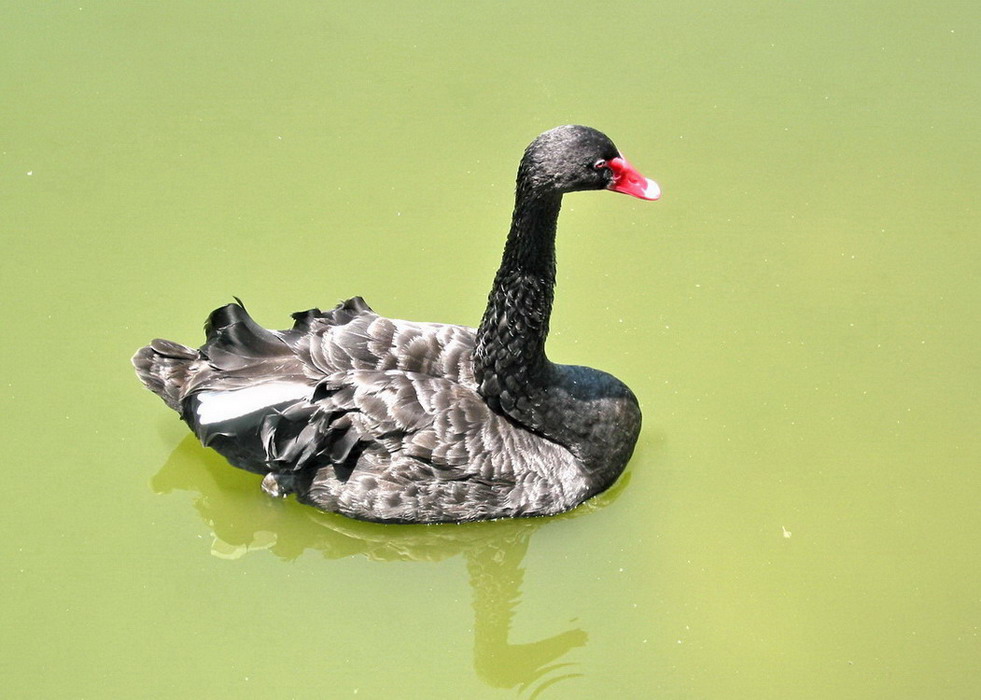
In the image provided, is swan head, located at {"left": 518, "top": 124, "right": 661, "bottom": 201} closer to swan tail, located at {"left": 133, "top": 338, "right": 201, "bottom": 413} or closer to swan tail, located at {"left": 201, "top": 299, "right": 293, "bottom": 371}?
swan tail, located at {"left": 201, "top": 299, "right": 293, "bottom": 371}

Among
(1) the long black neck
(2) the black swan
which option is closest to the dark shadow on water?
(2) the black swan

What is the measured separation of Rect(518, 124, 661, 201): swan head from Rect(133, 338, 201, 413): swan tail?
180cm

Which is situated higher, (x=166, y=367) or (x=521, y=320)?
(x=521, y=320)

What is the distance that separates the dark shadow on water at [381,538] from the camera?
5.18 metres

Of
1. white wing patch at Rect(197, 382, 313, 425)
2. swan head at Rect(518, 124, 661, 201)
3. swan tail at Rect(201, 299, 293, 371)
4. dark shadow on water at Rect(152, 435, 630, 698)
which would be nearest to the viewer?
swan head at Rect(518, 124, 661, 201)

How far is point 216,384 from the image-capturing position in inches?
212

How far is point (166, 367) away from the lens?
5.52m

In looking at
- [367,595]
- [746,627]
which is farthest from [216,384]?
[746,627]

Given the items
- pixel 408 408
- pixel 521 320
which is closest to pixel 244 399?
pixel 408 408

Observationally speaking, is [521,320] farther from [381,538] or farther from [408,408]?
[381,538]

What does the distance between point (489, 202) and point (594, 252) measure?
66 centimetres

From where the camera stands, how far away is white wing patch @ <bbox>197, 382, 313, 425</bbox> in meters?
5.30

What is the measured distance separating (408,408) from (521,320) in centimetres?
62

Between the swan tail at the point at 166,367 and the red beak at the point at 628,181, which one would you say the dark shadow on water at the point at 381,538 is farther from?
the red beak at the point at 628,181
